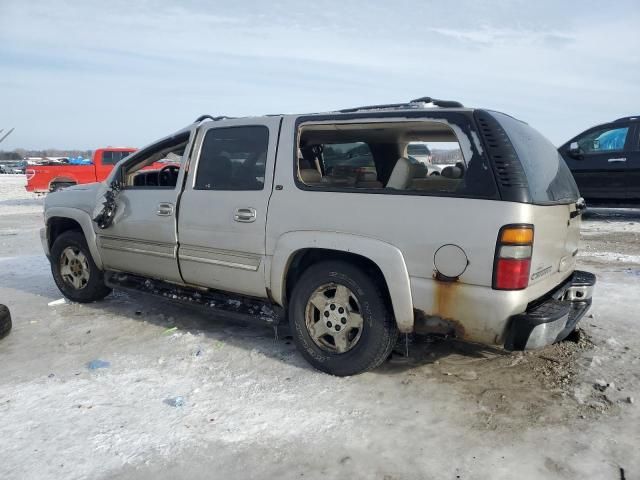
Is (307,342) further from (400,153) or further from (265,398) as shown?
(400,153)

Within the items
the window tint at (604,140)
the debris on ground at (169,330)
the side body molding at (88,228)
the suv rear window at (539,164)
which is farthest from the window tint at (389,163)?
the window tint at (604,140)

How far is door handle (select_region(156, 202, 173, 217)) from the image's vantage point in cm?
441

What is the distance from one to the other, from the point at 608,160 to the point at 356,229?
8831mm

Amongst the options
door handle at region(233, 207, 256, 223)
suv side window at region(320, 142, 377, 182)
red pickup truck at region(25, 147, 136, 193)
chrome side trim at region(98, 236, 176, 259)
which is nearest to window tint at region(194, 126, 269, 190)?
door handle at region(233, 207, 256, 223)

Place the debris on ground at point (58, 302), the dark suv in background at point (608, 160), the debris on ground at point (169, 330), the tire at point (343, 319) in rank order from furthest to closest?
the dark suv in background at point (608, 160)
the debris on ground at point (58, 302)
the debris on ground at point (169, 330)
the tire at point (343, 319)

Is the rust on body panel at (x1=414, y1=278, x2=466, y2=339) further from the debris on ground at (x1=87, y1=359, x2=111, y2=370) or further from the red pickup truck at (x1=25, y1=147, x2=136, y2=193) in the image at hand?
the red pickup truck at (x1=25, y1=147, x2=136, y2=193)

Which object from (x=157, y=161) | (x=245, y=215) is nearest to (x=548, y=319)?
(x=245, y=215)

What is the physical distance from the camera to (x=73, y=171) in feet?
58.5

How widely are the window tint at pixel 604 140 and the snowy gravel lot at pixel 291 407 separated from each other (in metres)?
6.51

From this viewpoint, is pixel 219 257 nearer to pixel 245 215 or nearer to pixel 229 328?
pixel 245 215

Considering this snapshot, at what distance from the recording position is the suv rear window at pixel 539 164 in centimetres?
312

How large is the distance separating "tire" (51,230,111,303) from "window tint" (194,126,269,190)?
5.93 ft

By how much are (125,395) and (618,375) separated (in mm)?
3332

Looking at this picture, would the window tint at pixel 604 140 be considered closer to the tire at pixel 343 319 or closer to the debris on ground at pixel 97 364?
the tire at pixel 343 319
